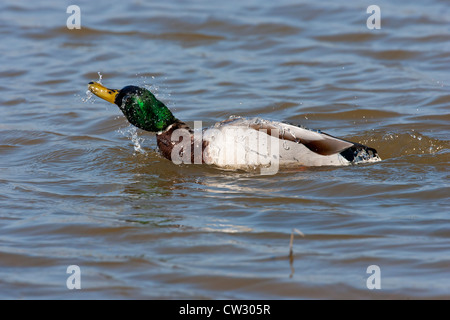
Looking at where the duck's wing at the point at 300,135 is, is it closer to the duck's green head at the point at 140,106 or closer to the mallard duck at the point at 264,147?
the mallard duck at the point at 264,147

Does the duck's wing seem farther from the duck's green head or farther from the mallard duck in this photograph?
the duck's green head

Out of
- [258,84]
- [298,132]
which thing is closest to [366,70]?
[258,84]

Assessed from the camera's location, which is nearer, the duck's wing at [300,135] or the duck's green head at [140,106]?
the duck's wing at [300,135]

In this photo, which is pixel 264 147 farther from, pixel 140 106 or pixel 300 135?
pixel 140 106

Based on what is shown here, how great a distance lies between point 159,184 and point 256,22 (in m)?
5.61

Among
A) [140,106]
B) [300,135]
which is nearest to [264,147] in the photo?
[300,135]

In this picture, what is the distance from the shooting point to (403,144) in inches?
274

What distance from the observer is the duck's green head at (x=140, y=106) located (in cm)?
645

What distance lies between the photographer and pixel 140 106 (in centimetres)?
646

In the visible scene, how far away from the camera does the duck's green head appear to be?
21.1 ft

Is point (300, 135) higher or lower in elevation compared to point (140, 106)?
lower

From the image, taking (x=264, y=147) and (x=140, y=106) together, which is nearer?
(x=264, y=147)

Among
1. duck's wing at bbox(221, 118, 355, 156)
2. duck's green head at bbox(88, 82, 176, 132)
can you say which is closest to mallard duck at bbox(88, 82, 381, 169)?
duck's wing at bbox(221, 118, 355, 156)

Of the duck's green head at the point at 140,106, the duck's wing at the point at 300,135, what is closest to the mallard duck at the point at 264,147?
the duck's wing at the point at 300,135
